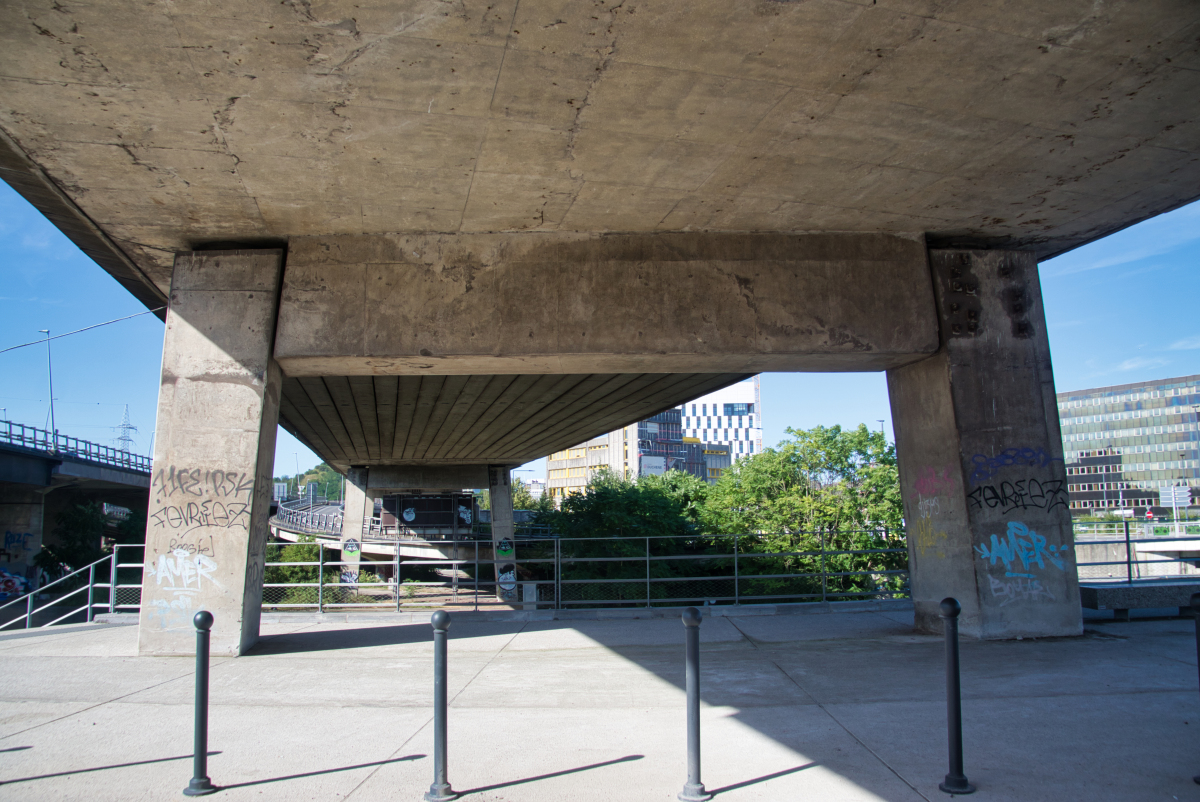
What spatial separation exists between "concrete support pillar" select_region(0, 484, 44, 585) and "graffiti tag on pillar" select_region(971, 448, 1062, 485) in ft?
164

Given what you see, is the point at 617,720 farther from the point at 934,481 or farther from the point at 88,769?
the point at 934,481

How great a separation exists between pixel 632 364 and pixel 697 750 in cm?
553

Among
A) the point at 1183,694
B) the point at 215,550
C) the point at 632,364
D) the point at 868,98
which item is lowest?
the point at 1183,694

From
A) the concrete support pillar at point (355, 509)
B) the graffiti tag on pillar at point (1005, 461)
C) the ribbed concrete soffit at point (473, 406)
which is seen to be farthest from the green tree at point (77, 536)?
the graffiti tag on pillar at point (1005, 461)

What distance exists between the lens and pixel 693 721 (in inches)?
146

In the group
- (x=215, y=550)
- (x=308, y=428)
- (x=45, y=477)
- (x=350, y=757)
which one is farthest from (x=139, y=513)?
(x=350, y=757)

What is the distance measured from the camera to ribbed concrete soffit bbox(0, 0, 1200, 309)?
4879mm

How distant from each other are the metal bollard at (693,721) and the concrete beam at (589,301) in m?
4.82

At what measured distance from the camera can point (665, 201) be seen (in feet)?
25.2

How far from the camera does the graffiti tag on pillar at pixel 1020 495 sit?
827 centimetres

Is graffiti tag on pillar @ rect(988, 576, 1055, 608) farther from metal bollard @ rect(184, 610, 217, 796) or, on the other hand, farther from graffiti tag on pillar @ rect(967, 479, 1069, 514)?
metal bollard @ rect(184, 610, 217, 796)

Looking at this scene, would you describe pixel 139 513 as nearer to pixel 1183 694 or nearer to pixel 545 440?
pixel 545 440

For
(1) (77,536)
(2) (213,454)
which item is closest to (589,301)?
(2) (213,454)

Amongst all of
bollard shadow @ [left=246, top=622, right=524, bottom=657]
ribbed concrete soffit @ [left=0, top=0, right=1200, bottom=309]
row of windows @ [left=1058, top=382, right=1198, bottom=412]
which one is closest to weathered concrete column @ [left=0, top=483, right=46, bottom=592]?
bollard shadow @ [left=246, top=622, right=524, bottom=657]
